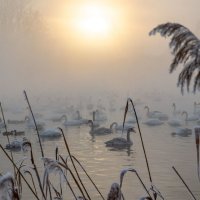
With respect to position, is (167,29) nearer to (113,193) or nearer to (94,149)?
(113,193)

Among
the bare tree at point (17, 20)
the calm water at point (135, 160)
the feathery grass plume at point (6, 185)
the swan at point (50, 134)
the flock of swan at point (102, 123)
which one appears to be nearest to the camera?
the feathery grass plume at point (6, 185)

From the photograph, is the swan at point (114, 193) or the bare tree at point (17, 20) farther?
the bare tree at point (17, 20)

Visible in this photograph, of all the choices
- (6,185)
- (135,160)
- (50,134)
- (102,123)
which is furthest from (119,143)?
(6,185)

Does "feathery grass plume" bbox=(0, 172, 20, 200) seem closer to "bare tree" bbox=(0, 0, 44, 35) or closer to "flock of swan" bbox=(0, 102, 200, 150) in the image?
"flock of swan" bbox=(0, 102, 200, 150)

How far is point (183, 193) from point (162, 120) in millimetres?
20211

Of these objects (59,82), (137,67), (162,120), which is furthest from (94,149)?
(137,67)

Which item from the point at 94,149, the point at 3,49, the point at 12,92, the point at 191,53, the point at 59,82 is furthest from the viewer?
the point at 59,82

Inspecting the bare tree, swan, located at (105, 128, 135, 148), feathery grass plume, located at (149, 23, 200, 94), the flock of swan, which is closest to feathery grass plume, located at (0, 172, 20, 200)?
feathery grass plume, located at (149, 23, 200, 94)

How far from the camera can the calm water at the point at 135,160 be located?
12891 mm

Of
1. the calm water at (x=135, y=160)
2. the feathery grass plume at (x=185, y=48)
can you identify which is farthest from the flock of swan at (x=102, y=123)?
the feathery grass plume at (x=185, y=48)

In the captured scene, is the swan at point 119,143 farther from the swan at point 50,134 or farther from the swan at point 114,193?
the swan at point 114,193

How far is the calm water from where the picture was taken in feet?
42.3

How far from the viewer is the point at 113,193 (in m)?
2.32

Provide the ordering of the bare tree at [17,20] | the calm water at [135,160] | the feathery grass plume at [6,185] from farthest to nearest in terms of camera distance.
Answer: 1. the bare tree at [17,20]
2. the calm water at [135,160]
3. the feathery grass plume at [6,185]
